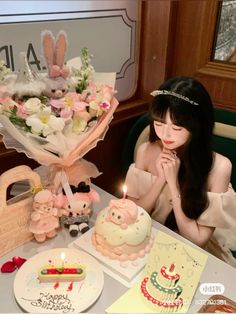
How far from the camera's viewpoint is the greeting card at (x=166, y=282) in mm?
850

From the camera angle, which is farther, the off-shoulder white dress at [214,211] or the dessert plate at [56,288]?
the off-shoulder white dress at [214,211]

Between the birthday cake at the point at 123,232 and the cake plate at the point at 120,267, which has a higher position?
the birthday cake at the point at 123,232

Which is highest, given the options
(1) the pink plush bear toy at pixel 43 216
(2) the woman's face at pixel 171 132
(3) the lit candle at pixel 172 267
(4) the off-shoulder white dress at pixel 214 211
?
(2) the woman's face at pixel 171 132

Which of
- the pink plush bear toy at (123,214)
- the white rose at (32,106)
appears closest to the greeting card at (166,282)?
the pink plush bear toy at (123,214)

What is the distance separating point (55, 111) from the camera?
102 centimetres

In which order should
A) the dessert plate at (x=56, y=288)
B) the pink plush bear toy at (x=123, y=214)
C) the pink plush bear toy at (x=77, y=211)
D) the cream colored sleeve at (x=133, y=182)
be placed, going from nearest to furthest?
1. the dessert plate at (x=56, y=288)
2. the pink plush bear toy at (x=123, y=214)
3. the pink plush bear toy at (x=77, y=211)
4. the cream colored sleeve at (x=133, y=182)

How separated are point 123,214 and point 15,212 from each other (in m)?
0.33

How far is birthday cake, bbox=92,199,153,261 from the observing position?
0.95 meters

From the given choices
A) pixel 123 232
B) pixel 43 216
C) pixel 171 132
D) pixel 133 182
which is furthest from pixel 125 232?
pixel 133 182

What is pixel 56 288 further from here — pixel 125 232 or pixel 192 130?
pixel 192 130

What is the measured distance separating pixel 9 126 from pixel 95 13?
915 mm

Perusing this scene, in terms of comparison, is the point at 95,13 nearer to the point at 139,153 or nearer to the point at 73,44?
the point at 73,44

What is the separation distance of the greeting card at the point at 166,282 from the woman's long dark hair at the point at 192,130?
25 cm

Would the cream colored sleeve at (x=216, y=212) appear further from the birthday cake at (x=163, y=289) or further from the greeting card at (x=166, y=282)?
the birthday cake at (x=163, y=289)
